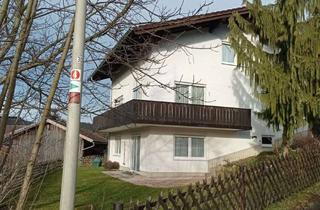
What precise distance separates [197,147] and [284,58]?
9626mm

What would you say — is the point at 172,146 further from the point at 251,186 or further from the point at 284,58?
the point at 251,186

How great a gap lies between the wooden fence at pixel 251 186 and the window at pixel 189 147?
11.7m

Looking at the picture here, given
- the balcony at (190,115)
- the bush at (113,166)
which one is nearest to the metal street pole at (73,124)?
the balcony at (190,115)

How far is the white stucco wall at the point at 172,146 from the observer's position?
24.4 metres

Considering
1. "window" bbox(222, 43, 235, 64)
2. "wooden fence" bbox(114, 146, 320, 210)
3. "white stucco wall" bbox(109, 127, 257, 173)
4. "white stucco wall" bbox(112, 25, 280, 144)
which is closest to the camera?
"wooden fence" bbox(114, 146, 320, 210)

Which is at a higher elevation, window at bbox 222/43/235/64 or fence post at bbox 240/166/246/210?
window at bbox 222/43/235/64

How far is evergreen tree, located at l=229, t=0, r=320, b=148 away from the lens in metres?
16.7

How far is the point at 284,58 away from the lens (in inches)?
693

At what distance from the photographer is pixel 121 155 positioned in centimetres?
3061

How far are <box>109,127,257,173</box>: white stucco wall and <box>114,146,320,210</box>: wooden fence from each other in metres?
11.6

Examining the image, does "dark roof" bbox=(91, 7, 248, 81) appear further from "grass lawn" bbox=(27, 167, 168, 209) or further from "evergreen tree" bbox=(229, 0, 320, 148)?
"evergreen tree" bbox=(229, 0, 320, 148)

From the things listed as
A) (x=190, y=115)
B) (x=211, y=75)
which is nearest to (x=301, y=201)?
(x=190, y=115)

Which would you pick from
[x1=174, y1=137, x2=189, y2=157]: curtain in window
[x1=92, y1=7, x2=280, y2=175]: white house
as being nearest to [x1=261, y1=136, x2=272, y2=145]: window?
[x1=92, y1=7, x2=280, y2=175]: white house

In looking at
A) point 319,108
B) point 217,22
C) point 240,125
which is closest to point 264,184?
point 319,108
